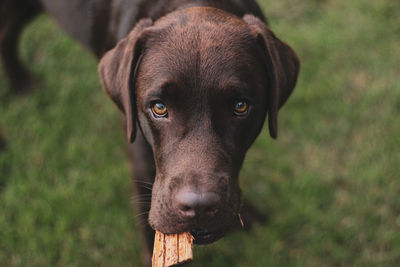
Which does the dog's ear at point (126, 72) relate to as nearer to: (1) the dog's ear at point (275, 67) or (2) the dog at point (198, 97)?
(2) the dog at point (198, 97)

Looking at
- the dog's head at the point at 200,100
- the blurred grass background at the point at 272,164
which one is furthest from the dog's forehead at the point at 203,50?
the blurred grass background at the point at 272,164

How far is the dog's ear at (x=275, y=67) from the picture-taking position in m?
2.62

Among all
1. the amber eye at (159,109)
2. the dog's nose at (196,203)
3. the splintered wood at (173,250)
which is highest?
the amber eye at (159,109)

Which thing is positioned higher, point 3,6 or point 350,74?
point 3,6

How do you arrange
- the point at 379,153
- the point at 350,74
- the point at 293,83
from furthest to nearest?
the point at 350,74 < the point at 379,153 < the point at 293,83

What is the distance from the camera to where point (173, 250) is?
94.5 inches

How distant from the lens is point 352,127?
14.7 feet

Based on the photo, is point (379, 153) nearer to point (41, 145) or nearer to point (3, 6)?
point (41, 145)

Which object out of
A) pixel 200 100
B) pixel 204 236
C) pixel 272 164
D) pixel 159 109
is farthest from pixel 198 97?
pixel 272 164

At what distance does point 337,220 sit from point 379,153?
2.81ft

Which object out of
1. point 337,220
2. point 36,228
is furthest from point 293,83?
point 36,228

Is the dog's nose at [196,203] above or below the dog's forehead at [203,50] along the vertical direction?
below

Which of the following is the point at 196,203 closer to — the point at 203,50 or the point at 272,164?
the point at 203,50

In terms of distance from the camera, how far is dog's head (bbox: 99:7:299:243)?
233cm
